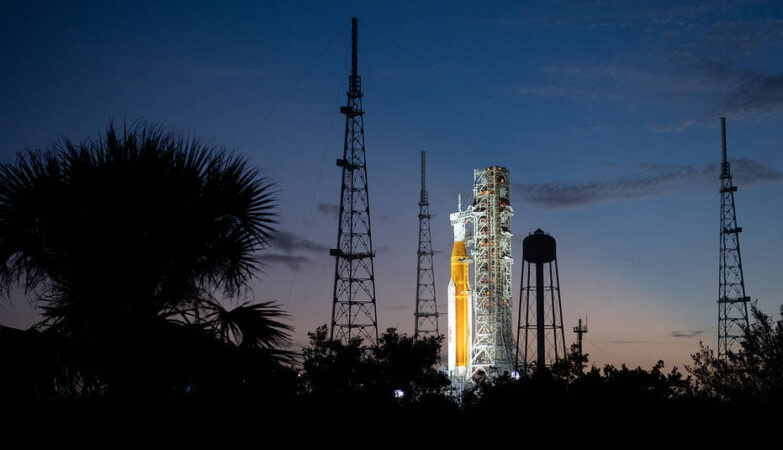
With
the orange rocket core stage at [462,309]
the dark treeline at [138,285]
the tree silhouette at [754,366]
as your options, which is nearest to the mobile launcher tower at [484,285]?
the orange rocket core stage at [462,309]

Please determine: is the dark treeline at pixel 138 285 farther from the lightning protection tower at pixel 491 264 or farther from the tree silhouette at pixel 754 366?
the lightning protection tower at pixel 491 264

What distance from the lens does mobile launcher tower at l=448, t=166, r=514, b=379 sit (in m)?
85.8

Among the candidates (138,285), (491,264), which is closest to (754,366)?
(138,285)

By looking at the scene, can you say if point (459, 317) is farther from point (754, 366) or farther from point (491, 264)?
point (754, 366)

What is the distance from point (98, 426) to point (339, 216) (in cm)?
4735

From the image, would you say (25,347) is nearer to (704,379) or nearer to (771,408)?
(771,408)

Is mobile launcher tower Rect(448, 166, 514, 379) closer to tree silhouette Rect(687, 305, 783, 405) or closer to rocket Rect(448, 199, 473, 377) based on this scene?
rocket Rect(448, 199, 473, 377)

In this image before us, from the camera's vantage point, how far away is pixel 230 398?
8.73m

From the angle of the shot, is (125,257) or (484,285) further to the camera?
(484,285)

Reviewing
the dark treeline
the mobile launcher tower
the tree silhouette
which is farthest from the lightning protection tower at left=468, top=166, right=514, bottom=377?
the dark treeline

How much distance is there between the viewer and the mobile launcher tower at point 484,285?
8581 cm

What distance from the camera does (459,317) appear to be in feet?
291

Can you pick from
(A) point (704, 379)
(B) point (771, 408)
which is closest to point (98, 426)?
(B) point (771, 408)

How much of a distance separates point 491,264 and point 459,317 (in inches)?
307
